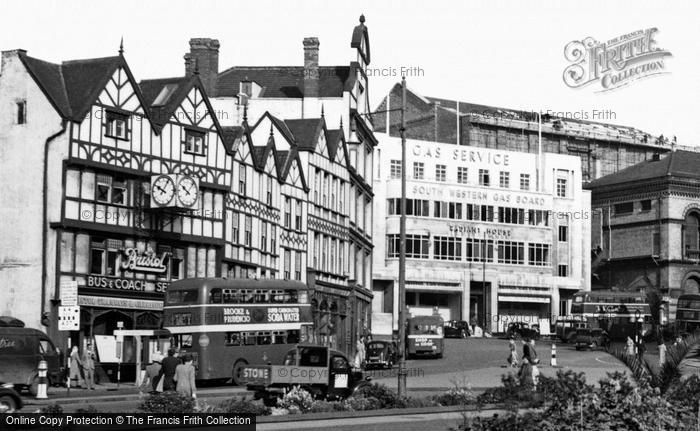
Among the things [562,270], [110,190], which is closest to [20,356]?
[110,190]

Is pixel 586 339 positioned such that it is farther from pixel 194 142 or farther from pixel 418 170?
pixel 418 170

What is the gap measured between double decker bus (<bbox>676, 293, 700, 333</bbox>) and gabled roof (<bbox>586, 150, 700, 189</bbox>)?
113 feet

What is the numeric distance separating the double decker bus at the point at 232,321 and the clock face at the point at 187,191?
7.72 m

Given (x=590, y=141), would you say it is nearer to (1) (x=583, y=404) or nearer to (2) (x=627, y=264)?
(2) (x=627, y=264)

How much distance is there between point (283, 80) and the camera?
88562 mm

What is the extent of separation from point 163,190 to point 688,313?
4262 centimetres

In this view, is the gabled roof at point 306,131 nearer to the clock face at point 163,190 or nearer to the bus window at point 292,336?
the clock face at point 163,190

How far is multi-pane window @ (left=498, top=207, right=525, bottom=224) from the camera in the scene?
115 meters

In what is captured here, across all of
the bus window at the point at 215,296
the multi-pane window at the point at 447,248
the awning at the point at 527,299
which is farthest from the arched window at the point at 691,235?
the bus window at the point at 215,296

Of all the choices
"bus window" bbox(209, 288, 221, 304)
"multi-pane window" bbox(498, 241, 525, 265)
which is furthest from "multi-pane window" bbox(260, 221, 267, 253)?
"multi-pane window" bbox(498, 241, 525, 265)

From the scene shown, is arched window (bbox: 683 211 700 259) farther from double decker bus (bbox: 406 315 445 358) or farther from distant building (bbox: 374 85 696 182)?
double decker bus (bbox: 406 315 445 358)

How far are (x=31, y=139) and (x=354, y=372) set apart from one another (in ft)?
69.5

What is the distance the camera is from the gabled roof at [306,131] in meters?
71.1

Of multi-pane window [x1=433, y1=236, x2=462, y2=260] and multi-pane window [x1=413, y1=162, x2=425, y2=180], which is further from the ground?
multi-pane window [x1=413, y1=162, x2=425, y2=180]
